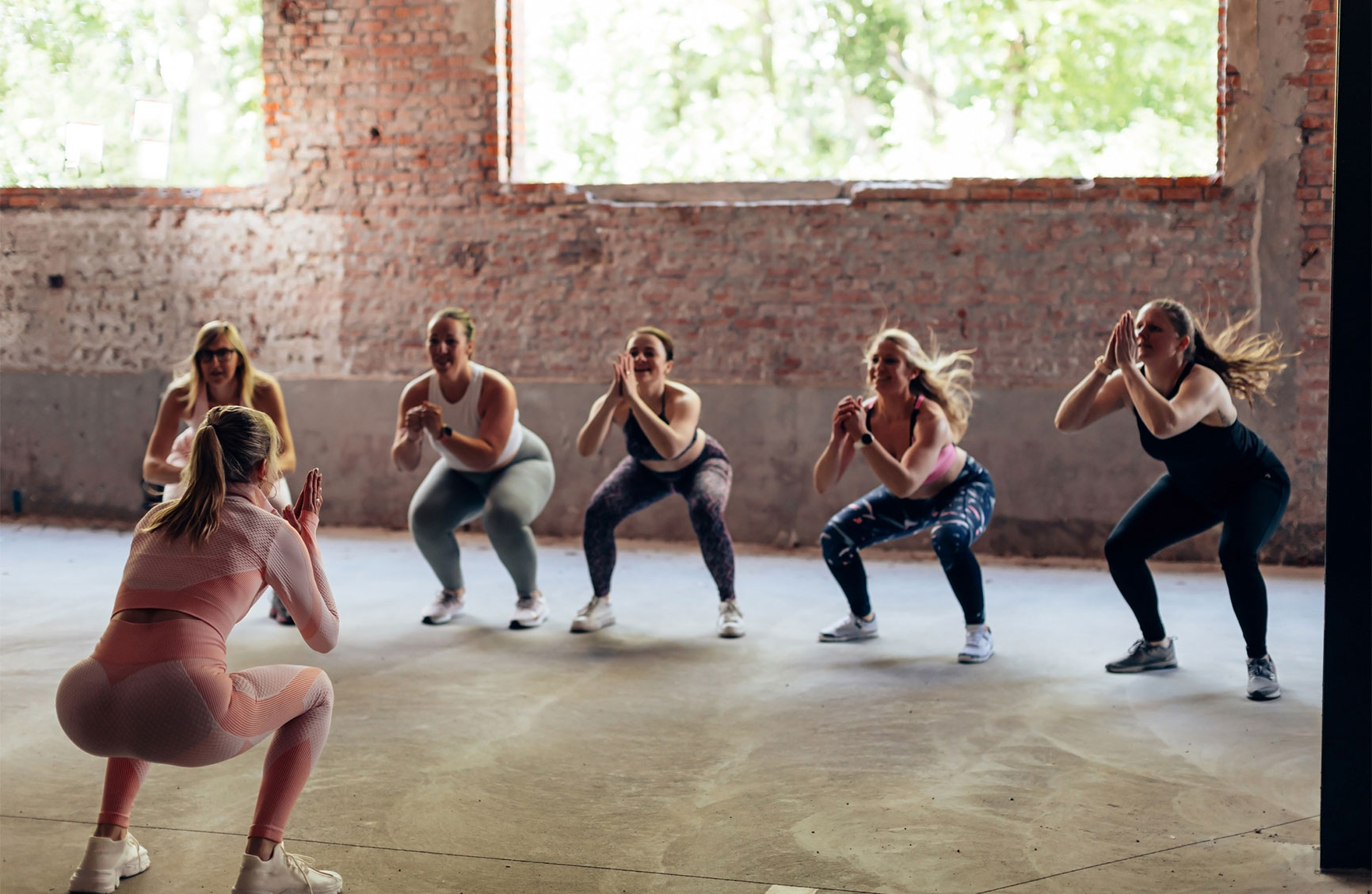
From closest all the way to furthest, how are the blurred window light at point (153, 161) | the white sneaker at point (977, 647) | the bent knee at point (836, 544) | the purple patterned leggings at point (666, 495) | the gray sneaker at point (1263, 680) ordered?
the gray sneaker at point (1263, 680) → the white sneaker at point (977, 647) → the bent knee at point (836, 544) → the purple patterned leggings at point (666, 495) → the blurred window light at point (153, 161)

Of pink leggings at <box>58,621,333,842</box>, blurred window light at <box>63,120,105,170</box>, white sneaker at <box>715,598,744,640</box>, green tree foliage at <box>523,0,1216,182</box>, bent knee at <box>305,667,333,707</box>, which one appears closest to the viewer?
pink leggings at <box>58,621,333,842</box>

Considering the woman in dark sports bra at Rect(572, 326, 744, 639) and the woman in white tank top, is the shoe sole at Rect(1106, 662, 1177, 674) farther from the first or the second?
the woman in white tank top

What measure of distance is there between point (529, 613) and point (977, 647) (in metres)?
1.91

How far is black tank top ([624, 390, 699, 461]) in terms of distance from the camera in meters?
5.32

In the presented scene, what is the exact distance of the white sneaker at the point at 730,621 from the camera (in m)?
5.12

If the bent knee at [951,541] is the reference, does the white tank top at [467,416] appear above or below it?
above

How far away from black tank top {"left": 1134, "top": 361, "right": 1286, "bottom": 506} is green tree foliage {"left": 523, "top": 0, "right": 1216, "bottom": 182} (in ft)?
23.8

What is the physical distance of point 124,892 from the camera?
2600 mm

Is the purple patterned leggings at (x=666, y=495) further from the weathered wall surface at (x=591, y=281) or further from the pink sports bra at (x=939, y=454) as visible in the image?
the weathered wall surface at (x=591, y=281)

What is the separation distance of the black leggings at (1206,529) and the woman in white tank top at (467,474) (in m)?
2.42

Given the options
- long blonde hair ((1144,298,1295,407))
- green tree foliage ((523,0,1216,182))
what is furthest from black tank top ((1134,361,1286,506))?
green tree foliage ((523,0,1216,182))

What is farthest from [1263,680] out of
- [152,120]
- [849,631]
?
[152,120]

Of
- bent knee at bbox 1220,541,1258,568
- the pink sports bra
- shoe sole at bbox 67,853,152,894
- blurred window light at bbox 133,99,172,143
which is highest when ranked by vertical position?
blurred window light at bbox 133,99,172,143

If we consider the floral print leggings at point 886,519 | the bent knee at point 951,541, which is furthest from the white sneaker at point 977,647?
the bent knee at point 951,541
